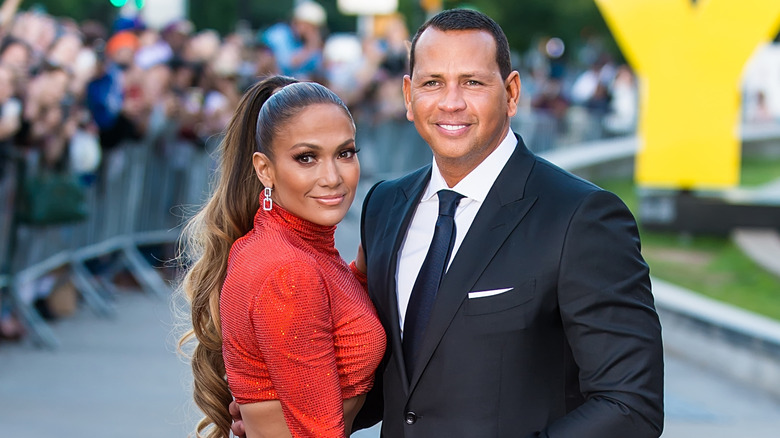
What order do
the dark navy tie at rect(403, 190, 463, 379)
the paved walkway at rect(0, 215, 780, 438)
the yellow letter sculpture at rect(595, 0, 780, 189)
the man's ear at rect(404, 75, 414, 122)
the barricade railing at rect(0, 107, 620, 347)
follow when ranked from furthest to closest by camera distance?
the yellow letter sculpture at rect(595, 0, 780, 189), the barricade railing at rect(0, 107, 620, 347), the paved walkway at rect(0, 215, 780, 438), the man's ear at rect(404, 75, 414, 122), the dark navy tie at rect(403, 190, 463, 379)

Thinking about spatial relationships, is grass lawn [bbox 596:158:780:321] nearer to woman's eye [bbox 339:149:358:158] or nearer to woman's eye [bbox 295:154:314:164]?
woman's eye [bbox 339:149:358:158]

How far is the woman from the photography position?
2828mm

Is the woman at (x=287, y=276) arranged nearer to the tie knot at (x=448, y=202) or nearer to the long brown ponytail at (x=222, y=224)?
the long brown ponytail at (x=222, y=224)

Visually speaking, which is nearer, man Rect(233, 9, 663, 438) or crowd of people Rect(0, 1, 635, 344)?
man Rect(233, 9, 663, 438)

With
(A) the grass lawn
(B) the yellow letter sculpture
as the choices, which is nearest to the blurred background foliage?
(B) the yellow letter sculpture

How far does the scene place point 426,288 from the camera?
2.90 meters

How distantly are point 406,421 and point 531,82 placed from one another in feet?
102

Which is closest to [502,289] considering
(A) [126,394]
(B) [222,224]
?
(B) [222,224]

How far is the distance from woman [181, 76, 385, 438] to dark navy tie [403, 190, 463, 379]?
4.3 inches

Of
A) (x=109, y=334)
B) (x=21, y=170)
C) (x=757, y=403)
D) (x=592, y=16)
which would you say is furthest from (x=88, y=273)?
(x=592, y=16)

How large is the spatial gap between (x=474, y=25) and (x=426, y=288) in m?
0.75

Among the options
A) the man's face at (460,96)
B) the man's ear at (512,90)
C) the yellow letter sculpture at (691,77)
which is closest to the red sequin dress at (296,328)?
the man's face at (460,96)

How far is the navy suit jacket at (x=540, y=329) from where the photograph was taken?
2615 millimetres

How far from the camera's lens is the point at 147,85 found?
10328 millimetres
